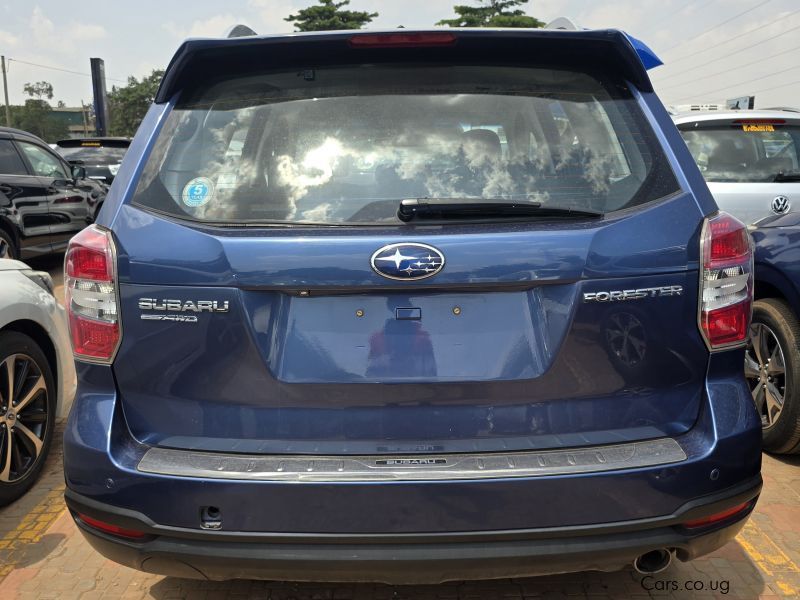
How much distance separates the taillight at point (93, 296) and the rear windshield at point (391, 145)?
0.19 metres

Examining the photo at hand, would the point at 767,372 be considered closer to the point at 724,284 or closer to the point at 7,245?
the point at 724,284

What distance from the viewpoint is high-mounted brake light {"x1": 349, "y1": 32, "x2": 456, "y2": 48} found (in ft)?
7.39

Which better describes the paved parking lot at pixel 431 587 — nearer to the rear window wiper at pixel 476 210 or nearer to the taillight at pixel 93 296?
the taillight at pixel 93 296

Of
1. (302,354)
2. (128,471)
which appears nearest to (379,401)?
(302,354)

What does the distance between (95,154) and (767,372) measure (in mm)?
14741

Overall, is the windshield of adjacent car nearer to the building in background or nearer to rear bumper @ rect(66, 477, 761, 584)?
rear bumper @ rect(66, 477, 761, 584)

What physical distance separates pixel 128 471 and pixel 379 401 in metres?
0.71

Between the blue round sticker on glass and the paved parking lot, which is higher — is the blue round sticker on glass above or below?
above

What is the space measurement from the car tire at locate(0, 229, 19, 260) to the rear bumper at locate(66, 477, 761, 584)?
7289mm

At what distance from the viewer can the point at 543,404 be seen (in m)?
2.02

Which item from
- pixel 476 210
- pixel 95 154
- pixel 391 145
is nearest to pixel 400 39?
pixel 391 145

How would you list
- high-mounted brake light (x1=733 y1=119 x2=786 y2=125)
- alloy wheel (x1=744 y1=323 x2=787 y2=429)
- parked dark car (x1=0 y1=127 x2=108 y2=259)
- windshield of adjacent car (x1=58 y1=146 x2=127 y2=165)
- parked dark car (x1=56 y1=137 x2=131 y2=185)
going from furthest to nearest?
windshield of adjacent car (x1=58 y1=146 x2=127 y2=165), parked dark car (x1=56 y1=137 x2=131 y2=185), parked dark car (x1=0 y1=127 x2=108 y2=259), high-mounted brake light (x1=733 y1=119 x2=786 y2=125), alloy wheel (x1=744 y1=323 x2=787 y2=429)

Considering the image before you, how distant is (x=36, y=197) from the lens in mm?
8992

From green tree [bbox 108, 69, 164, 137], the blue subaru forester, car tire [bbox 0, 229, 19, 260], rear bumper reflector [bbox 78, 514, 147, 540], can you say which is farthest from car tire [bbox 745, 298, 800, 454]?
green tree [bbox 108, 69, 164, 137]
